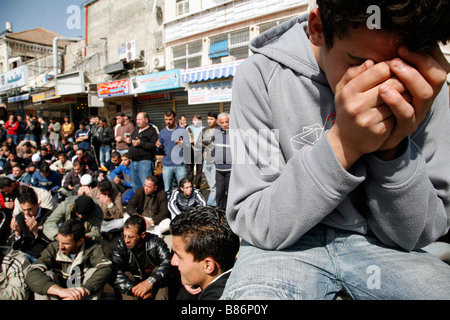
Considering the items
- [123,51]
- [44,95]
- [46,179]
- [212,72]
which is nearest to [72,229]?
[46,179]

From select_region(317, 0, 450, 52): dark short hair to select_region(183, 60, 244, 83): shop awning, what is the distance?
1005cm

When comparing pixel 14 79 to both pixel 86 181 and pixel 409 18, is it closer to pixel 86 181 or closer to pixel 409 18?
pixel 86 181

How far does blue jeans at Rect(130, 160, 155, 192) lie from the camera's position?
6.48 m

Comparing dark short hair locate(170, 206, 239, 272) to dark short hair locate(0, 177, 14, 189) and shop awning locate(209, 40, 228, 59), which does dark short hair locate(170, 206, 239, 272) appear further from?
shop awning locate(209, 40, 228, 59)

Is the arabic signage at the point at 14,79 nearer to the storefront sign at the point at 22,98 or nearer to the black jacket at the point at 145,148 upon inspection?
the storefront sign at the point at 22,98

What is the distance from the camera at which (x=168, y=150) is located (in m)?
6.48

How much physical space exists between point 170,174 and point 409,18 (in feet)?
19.9

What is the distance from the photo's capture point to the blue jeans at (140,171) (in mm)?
6480

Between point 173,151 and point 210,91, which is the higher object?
point 210,91

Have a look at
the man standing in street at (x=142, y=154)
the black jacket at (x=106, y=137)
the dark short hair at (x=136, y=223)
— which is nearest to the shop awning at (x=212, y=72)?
the black jacket at (x=106, y=137)

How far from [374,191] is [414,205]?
0.11m

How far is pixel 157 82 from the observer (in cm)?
1353

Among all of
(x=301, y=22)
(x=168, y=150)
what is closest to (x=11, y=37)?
(x=168, y=150)

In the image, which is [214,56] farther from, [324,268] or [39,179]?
[324,268]
